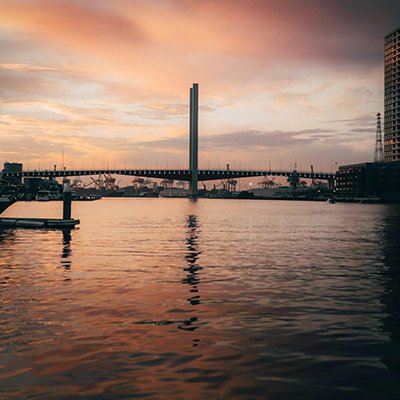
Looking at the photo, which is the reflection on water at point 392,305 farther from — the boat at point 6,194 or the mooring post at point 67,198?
the boat at point 6,194

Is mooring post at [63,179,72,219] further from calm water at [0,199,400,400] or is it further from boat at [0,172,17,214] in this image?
calm water at [0,199,400,400]

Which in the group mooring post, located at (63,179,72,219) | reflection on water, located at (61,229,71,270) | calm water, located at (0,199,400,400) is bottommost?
reflection on water, located at (61,229,71,270)

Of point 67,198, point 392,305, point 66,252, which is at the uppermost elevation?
point 67,198

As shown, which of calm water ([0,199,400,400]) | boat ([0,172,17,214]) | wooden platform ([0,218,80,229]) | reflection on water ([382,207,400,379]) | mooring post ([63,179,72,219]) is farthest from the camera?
boat ([0,172,17,214])

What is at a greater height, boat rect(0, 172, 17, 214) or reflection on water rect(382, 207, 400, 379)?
boat rect(0, 172, 17, 214)

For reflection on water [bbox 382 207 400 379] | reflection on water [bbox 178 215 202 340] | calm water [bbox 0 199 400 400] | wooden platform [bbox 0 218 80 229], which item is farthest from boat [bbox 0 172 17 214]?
reflection on water [bbox 382 207 400 379]

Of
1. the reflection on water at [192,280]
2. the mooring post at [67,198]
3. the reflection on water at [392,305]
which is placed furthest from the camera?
the mooring post at [67,198]

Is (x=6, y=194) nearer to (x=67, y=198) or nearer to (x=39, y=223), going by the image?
(x=39, y=223)

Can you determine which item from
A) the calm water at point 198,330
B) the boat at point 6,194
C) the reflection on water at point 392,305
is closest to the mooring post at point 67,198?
the boat at point 6,194

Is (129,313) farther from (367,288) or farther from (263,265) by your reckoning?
(263,265)

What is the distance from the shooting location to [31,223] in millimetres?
58062

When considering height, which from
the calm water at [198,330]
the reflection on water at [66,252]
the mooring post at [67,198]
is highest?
the mooring post at [67,198]

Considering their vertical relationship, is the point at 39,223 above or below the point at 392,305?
above

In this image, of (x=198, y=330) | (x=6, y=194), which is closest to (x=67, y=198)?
(x=6, y=194)
